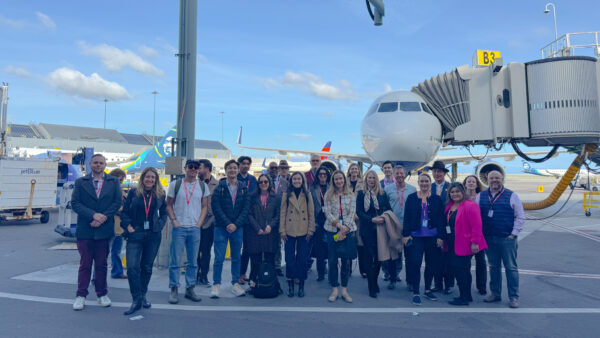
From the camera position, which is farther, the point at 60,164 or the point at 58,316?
the point at 60,164

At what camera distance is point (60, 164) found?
614 inches

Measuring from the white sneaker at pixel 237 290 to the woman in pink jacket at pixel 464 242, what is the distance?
2.84 m

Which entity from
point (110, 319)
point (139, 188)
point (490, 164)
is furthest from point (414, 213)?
point (490, 164)

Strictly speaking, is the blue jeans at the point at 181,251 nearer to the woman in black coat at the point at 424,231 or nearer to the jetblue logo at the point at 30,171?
the woman in black coat at the point at 424,231

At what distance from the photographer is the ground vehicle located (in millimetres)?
12406

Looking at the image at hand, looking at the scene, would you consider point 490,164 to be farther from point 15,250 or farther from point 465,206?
point 15,250

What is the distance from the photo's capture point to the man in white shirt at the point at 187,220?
16.5ft

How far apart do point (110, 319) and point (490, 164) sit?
35.3 ft

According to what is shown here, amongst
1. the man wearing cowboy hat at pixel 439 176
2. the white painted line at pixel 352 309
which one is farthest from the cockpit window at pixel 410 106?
the white painted line at pixel 352 309

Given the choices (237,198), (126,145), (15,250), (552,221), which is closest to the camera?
(237,198)

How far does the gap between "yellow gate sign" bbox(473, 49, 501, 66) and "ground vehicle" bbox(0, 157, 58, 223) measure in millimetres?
14469

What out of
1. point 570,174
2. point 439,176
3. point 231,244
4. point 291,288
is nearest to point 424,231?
point 439,176

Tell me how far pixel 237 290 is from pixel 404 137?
6.19 meters

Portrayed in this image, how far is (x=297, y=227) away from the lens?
529 cm
